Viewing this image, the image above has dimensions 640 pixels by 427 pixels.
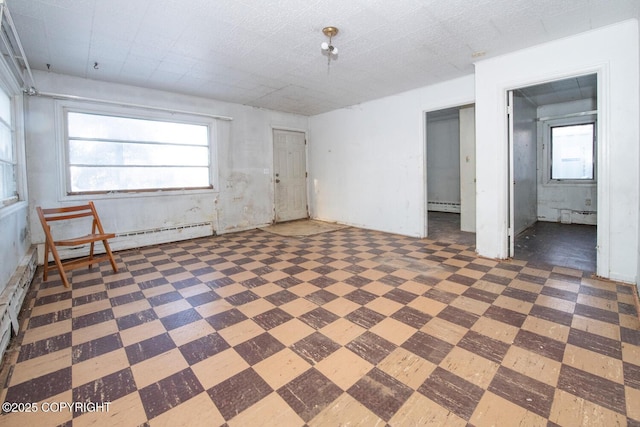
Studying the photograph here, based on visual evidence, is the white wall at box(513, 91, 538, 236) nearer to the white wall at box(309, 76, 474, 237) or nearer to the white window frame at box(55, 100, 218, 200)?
the white wall at box(309, 76, 474, 237)

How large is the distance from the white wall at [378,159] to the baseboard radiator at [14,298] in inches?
199

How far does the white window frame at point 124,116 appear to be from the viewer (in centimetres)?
407

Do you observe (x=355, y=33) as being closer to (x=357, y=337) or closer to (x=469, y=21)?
(x=469, y=21)

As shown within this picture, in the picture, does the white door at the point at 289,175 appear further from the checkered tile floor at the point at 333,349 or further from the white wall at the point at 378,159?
the checkered tile floor at the point at 333,349

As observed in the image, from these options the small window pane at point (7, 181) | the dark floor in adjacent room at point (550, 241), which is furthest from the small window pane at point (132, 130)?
the dark floor in adjacent room at point (550, 241)

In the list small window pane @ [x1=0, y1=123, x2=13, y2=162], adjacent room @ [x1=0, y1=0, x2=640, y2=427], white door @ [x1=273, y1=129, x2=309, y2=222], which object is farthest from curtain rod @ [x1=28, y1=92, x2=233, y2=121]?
white door @ [x1=273, y1=129, x2=309, y2=222]

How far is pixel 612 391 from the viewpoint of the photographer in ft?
4.92

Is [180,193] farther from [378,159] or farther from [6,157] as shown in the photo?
[378,159]

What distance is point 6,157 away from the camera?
10.5ft

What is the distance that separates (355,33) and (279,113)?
3792mm

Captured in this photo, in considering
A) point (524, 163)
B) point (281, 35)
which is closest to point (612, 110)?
point (524, 163)

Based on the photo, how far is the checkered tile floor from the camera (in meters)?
1.41

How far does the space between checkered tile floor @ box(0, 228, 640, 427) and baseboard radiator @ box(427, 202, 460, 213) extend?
5.08 metres

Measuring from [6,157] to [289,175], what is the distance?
4624 millimetres
